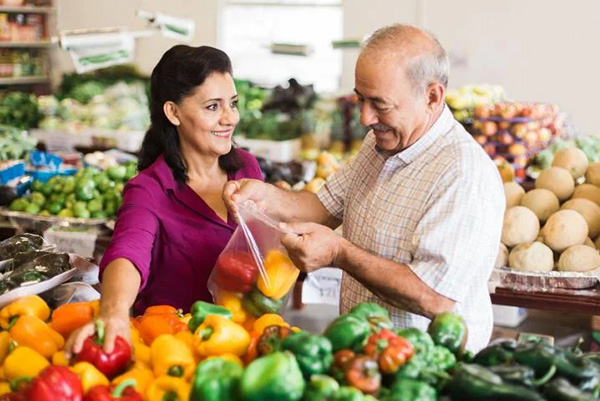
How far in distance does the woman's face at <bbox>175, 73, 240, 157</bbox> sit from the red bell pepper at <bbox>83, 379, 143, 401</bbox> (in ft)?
3.72

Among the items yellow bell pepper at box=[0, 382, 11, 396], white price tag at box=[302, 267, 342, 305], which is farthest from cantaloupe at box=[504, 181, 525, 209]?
yellow bell pepper at box=[0, 382, 11, 396]

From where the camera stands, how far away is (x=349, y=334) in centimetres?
171

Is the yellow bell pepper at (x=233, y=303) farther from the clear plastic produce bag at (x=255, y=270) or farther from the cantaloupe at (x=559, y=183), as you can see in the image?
the cantaloupe at (x=559, y=183)

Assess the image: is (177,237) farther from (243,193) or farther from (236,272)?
(236,272)

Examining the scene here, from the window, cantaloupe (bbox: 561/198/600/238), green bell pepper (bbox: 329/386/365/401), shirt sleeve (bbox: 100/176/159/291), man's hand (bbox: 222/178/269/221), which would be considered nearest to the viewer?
green bell pepper (bbox: 329/386/365/401)

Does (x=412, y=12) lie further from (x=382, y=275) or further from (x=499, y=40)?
(x=382, y=275)

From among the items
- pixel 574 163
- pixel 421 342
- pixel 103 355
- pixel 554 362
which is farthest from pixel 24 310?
pixel 574 163

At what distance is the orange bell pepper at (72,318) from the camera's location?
2109mm

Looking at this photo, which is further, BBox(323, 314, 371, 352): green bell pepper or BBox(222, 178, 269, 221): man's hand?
BBox(222, 178, 269, 221): man's hand

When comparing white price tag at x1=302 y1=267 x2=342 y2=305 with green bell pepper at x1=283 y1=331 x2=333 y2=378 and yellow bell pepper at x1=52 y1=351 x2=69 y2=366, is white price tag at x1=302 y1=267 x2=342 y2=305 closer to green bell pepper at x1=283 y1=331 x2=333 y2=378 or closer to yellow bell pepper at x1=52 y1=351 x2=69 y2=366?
yellow bell pepper at x1=52 y1=351 x2=69 y2=366

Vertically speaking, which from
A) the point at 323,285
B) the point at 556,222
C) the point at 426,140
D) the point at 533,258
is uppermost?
the point at 426,140

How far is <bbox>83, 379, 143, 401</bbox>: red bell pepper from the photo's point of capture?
5.29ft

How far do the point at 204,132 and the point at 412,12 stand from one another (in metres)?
5.72

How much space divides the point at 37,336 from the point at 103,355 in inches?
11.3
